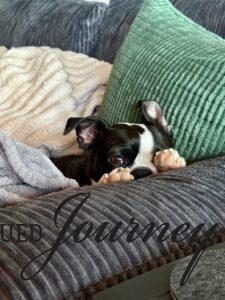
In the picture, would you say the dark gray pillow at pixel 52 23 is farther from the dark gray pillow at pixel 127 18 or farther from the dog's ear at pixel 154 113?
the dog's ear at pixel 154 113

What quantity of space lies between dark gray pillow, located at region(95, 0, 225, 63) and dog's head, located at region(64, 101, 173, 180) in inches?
17.7

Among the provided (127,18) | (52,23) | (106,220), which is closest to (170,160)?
(106,220)

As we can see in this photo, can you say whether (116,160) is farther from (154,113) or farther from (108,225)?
(108,225)

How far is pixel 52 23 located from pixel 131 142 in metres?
0.92

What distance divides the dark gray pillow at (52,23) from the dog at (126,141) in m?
0.63

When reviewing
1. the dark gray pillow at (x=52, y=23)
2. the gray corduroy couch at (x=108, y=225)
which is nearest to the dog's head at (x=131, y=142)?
the gray corduroy couch at (x=108, y=225)

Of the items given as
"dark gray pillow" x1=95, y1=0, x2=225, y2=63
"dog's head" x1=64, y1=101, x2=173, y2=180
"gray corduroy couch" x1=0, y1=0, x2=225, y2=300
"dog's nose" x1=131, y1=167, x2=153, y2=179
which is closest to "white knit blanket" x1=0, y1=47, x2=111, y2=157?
"dark gray pillow" x1=95, y1=0, x2=225, y2=63

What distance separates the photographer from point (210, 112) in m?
1.21

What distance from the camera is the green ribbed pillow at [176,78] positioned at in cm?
122

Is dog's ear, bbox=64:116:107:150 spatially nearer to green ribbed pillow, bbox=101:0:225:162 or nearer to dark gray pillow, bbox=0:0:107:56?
green ribbed pillow, bbox=101:0:225:162

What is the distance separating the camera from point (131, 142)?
1.42 m

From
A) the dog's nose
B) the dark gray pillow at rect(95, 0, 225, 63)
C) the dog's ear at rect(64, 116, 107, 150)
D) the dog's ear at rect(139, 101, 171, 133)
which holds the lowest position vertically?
the dog's nose

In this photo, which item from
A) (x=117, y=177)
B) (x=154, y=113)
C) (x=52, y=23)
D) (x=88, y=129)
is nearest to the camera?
(x=117, y=177)

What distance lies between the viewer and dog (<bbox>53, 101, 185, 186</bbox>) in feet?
4.50
